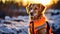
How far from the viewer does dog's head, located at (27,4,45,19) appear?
1.31 metres

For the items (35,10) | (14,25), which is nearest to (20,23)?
(14,25)

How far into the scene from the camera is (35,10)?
4.32ft

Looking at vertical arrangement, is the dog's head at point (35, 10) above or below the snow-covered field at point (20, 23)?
above

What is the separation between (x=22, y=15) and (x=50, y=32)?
0.35 metres

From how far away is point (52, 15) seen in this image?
1362 mm

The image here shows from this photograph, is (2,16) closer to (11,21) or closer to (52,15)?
(11,21)

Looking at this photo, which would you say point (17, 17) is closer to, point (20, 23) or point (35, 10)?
point (20, 23)

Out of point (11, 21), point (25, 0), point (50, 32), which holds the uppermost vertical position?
point (25, 0)

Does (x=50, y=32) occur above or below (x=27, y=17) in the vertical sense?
below

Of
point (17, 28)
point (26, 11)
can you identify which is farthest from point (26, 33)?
point (26, 11)

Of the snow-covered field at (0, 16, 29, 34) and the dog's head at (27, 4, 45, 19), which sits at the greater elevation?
the dog's head at (27, 4, 45, 19)

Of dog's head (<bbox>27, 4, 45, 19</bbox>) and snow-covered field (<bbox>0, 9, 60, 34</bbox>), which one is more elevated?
dog's head (<bbox>27, 4, 45, 19</bbox>)

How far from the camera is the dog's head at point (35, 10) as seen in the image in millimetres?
1312

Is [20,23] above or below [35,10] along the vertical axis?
below
